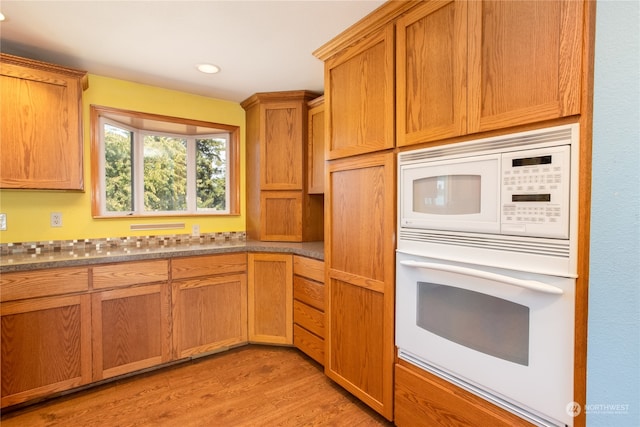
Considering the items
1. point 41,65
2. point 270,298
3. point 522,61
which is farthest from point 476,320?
point 41,65

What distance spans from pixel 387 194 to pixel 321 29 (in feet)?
3.63

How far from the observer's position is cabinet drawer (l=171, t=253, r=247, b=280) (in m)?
2.33

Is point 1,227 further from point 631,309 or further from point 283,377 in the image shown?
point 631,309

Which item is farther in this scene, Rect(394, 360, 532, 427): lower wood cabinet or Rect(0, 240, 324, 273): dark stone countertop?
Rect(0, 240, 324, 273): dark stone countertop

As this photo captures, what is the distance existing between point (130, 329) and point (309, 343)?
1.30 metres

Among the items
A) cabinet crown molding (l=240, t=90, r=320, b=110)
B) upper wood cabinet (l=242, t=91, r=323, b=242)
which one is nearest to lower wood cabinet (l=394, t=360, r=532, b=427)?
upper wood cabinet (l=242, t=91, r=323, b=242)

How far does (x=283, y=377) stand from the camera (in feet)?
7.25

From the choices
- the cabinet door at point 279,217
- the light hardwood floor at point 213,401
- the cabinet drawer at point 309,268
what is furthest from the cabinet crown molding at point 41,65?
the light hardwood floor at point 213,401

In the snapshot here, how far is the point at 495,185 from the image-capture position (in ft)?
3.81

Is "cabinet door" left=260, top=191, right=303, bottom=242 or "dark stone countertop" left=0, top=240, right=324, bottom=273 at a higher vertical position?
"cabinet door" left=260, top=191, right=303, bottom=242

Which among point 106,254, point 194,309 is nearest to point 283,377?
point 194,309

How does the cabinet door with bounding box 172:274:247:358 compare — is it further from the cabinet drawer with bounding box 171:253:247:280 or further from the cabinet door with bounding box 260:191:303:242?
the cabinet door with bounding box 260:191:303:242

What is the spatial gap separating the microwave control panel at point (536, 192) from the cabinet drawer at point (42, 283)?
243 centimetres

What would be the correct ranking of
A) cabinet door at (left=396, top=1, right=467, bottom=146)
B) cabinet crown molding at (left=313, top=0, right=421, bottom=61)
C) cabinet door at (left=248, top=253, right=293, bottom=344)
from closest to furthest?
cabinet door at (left=396, top=1, right=467, bottom=146)
cabinet crown molding at (left=313, top=0, right=421, bottom=61)
cabinet door at (left=248, top=253, right=293, bottom=344)
